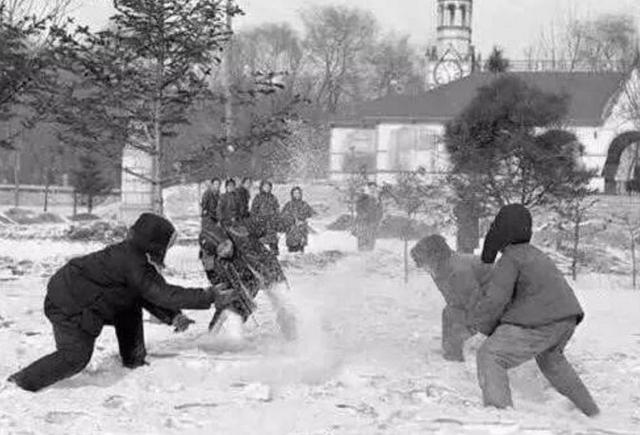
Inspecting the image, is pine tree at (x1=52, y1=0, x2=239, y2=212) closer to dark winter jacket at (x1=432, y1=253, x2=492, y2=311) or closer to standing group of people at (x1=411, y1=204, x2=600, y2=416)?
dark winter jacket at (x1=432, y1=253, x2=492, y2=311)

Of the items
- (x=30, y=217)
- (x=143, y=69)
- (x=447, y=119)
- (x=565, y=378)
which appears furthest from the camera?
(x=447, y=119)

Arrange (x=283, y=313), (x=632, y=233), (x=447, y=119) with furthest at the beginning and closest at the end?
(x=447, y=119) → (x=632, y=233) → (x=283, y=313)

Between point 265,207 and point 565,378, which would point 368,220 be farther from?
point 565,378

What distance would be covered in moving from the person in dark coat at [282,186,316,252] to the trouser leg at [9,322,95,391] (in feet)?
40.0

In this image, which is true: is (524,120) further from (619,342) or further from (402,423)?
(402,423)

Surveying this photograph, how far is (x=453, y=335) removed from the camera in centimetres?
834

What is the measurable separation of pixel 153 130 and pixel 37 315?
218 inches

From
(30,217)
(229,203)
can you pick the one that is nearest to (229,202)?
(229,203)

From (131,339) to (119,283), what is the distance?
650 mm

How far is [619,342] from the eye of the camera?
995cm

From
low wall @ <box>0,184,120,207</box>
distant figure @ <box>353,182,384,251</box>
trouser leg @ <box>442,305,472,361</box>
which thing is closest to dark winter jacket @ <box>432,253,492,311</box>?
trouser leg @ <box>442,305,472,361</box>

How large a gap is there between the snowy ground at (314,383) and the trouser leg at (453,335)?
0.13m

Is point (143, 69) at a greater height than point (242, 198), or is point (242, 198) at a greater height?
point (143, 69)

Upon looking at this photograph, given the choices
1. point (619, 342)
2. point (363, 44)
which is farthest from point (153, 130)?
point (363, 44)
